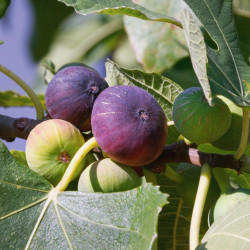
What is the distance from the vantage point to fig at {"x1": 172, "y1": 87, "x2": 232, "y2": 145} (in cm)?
107

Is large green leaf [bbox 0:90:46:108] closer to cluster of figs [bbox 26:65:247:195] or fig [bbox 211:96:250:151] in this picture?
cluster of figs [bbox 26:65:247:195]

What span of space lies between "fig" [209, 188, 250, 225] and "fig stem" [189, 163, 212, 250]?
0.04 metres

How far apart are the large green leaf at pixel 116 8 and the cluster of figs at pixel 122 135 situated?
16 cm

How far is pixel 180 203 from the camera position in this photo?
1.37m

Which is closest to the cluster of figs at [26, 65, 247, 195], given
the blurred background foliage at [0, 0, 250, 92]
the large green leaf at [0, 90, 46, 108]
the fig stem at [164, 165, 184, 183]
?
the fig stem at [164, 165, 184, 183]

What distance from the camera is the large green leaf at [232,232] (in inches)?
38.0

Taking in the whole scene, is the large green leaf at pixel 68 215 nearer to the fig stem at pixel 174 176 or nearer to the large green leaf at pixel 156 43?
the fig stem at pixel 174 176

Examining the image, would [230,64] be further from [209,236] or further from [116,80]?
[209,236]

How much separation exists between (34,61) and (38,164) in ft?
6.37

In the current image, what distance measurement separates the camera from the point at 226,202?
1093mm

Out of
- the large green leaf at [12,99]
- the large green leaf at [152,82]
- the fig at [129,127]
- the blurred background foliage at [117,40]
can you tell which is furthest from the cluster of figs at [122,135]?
the large green leaf at [12,99]

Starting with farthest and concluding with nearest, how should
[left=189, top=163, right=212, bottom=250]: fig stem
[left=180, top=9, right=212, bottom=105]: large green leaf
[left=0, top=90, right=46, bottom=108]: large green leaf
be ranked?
[left=0, top=90, right=46, bottom=108]: large green leaf, [left=189, top=163, right=212, bottom=250]: fig stem, [left=180, top=9, right=212, bottom=105]: large green leaf

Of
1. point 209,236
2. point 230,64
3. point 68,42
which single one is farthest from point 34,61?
point 209,236

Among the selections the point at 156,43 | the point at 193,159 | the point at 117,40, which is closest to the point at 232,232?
the point at 193,159
